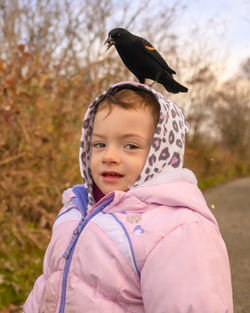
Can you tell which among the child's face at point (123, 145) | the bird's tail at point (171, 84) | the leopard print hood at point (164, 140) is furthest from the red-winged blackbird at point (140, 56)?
the child's face at point (123, 145)

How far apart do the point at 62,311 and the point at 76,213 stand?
1.48ft

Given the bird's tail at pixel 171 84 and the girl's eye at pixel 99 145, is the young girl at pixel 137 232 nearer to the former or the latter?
the girl's eye at pixel 99 145

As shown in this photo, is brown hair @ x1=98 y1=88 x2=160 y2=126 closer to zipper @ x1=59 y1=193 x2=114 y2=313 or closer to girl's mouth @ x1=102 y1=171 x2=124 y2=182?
girl's mouth @ x1=102 y1=171 x2=124 y2=182

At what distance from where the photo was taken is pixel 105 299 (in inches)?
52.6

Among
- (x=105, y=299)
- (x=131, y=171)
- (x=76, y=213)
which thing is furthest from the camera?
(x=76, y=213)

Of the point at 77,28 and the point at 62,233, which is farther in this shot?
the point at 77,28

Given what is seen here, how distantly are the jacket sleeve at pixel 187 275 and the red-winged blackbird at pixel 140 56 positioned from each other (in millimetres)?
795

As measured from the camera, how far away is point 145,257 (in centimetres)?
130

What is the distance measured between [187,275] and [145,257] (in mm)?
168

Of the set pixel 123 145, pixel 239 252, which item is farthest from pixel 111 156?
pixel 239 252

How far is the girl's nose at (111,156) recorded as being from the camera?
1.54m

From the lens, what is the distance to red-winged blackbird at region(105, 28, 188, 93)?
5.62 ft

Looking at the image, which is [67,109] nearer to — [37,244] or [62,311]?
[37,244]

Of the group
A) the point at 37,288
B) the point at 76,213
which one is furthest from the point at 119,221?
the point at 37,288
